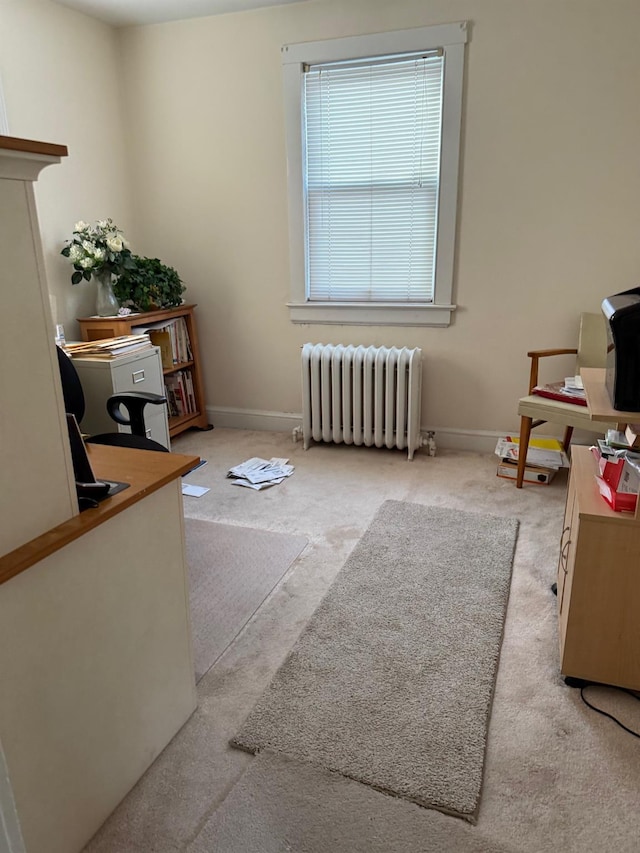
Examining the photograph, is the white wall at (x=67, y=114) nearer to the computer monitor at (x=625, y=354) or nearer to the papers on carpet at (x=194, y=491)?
the papers on carpet at (x=194, y=491)

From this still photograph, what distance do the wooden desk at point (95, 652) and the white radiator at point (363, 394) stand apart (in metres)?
2.06

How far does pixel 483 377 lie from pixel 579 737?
230 cm

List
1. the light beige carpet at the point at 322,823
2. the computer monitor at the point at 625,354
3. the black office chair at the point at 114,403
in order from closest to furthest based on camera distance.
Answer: the light beige carpet at the point at 322,823, the computer monitor at the point at 625,354, the black office chair at the point at 114,403

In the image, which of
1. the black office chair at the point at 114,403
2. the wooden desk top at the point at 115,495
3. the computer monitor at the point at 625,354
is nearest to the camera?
the wooden desk top at the point at 115,495

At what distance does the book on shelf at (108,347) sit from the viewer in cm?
294

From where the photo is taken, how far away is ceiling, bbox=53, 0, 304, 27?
3193 millimetres

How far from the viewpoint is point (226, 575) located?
7.57 feet

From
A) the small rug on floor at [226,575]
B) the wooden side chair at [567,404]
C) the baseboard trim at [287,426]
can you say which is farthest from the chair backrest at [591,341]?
the small rug on floor at [226,575]

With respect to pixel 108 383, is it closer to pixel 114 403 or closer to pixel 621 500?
pixel 114 403

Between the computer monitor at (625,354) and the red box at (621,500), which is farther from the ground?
the computer monitor at (625,354)

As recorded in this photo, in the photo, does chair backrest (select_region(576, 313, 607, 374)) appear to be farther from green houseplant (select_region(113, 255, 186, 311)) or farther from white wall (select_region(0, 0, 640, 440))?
green houseplant (select_region(113, 255, 186, 311))

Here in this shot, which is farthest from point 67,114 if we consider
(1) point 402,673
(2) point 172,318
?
(1) point 402,673

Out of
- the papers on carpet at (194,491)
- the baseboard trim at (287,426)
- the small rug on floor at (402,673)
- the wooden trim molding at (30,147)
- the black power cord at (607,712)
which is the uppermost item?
the wooden trim molding at (30,147)

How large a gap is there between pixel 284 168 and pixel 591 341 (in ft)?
6.87
